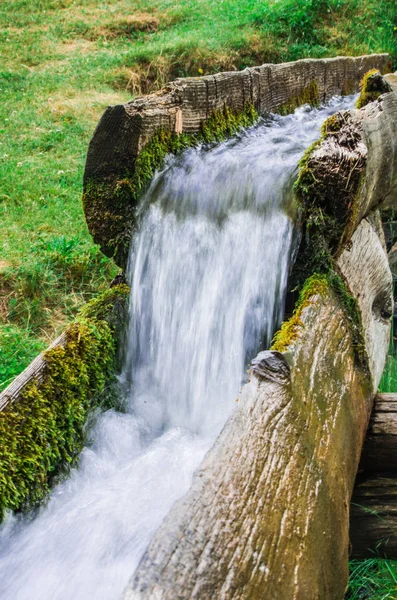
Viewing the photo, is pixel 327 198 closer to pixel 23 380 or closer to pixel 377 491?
pixel 377 491

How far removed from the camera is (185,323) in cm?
332

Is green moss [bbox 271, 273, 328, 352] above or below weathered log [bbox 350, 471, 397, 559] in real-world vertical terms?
above

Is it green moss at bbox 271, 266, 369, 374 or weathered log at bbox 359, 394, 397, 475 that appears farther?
weathered log at bbox 359, 394, 397, 475

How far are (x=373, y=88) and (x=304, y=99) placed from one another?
1689 millimetres

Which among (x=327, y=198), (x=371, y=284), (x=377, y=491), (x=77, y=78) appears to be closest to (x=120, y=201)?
(x=327, y=198)

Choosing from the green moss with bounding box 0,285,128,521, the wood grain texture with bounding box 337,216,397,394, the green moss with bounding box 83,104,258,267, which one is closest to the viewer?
the green moss with bounding box 0,285,128,521

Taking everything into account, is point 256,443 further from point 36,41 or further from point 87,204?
point 36,41

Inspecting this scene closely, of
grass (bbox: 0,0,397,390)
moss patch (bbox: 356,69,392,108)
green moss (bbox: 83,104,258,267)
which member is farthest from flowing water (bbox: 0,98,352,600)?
grass (bbox: 0,0,397,390)

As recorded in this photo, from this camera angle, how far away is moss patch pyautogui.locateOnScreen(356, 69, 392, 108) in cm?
380

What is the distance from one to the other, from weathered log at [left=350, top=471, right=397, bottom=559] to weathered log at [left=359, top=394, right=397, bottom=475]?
123 mm

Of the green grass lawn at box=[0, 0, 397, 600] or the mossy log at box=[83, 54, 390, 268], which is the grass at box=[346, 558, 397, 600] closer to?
the green grass lawn at box=[0, 0, 397, 600]

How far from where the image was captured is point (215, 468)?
73.2 inches

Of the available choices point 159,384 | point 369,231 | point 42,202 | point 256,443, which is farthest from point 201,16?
point 256,443

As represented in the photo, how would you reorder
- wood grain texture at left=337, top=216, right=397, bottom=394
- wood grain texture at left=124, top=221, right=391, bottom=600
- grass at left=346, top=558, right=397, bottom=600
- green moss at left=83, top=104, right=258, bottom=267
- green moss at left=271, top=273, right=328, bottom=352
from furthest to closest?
green moss at left=83, top=104, right=258, bottom=267, wood grain texture at left=337, top=216, right=397, bottom=394, grass at left=346, top=558, right=397, bottom=600, green moss at left=271, top=273, right=328, bottom=352, wood grain texture at left=124, top=221, right=391, bottom=600
